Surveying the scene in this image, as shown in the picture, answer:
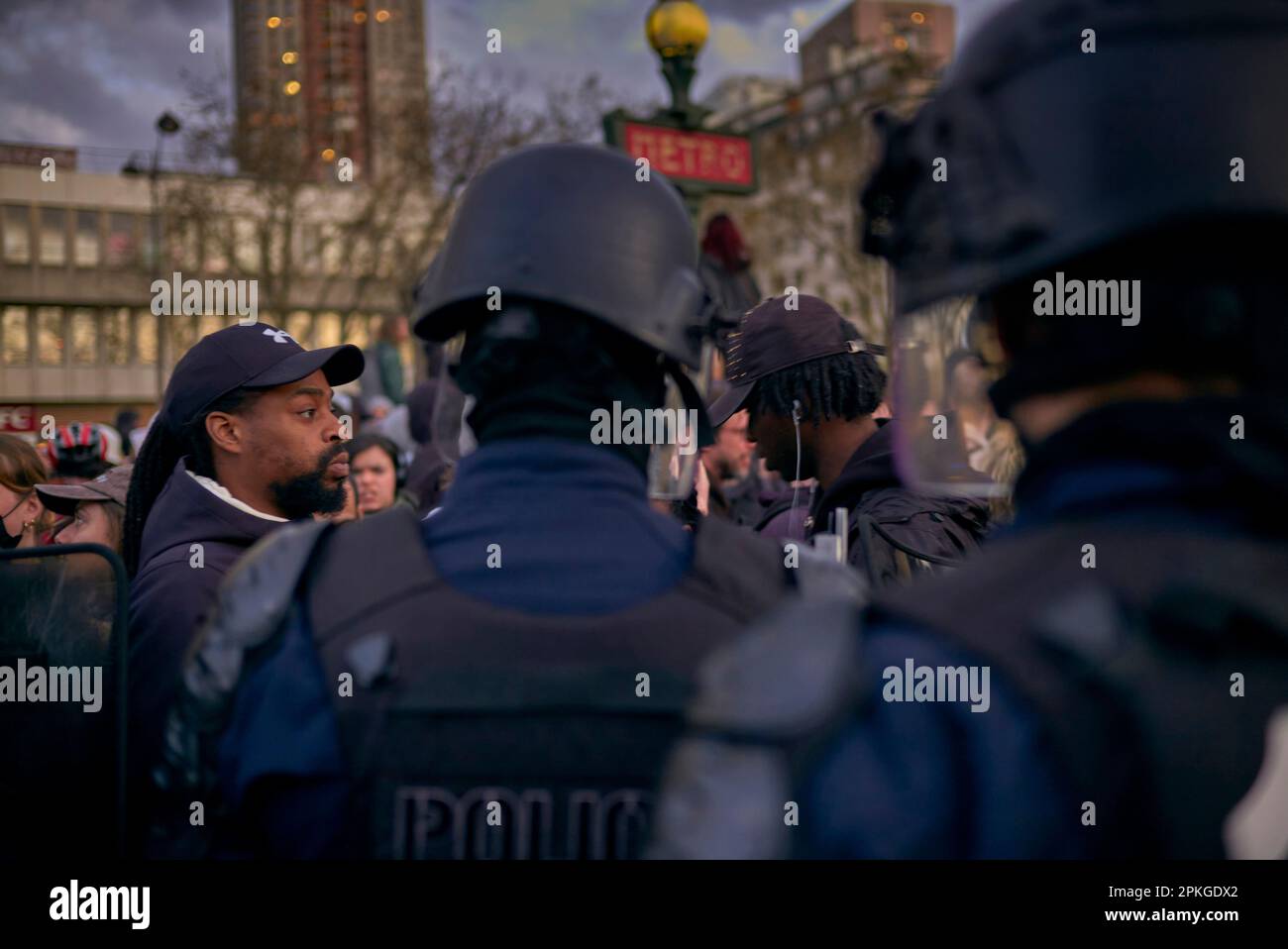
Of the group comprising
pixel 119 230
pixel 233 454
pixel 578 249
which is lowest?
pixel 233 454

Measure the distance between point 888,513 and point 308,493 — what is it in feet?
5.70

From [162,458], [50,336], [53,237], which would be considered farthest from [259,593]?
[53,237]

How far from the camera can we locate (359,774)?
4.97ft

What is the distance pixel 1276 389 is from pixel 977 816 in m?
0.52

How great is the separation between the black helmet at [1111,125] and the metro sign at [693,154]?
5180 mm

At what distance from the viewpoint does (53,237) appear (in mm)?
46719

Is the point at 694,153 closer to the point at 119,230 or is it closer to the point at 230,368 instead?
the point at 230,368

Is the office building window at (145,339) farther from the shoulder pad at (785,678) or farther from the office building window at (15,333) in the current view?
Answer: the shoulder pad at (785,678)

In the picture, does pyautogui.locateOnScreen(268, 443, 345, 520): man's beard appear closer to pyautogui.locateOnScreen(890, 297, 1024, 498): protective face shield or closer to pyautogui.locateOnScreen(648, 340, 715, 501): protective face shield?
pyautogui.locateOnScreen(648, 340, 715, 501): protective face shield

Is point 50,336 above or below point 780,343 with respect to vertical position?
above

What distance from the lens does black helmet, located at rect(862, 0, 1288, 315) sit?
117cm

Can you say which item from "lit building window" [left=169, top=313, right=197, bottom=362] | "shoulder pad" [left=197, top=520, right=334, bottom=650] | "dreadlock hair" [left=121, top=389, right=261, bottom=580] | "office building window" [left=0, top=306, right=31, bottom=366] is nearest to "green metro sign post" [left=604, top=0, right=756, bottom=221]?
"dreadlock hair" [left=121, top=389, right=261, bottom=580]
